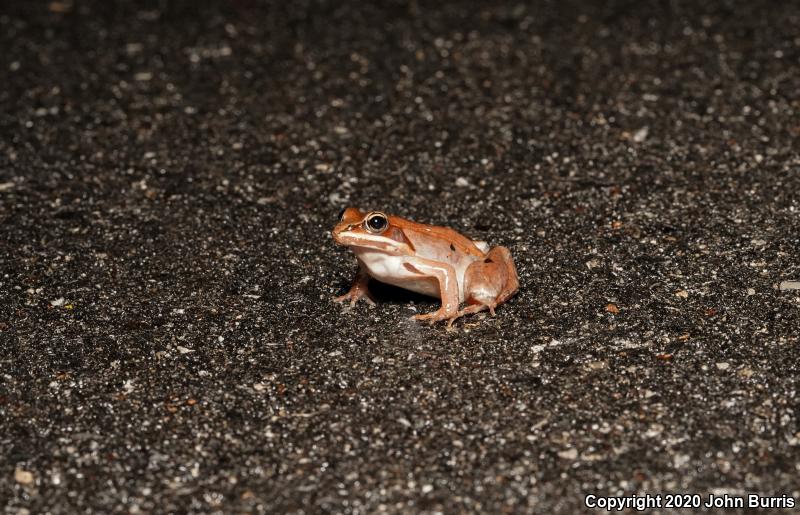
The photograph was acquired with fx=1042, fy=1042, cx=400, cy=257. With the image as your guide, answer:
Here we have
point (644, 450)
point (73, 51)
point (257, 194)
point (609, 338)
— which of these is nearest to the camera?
point (644, 450)

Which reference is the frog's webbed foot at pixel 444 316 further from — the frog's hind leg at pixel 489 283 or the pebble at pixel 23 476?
the pebble at pixel 23 476

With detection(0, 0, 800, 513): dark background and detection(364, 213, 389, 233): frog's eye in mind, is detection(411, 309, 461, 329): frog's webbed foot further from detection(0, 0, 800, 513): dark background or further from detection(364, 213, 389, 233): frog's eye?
detection(364, 213, 389, 233): frog's eye

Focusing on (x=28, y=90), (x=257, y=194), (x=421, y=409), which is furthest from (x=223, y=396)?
(x=28, y=90)

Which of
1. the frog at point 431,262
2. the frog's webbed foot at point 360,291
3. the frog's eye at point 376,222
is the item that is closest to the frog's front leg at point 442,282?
the frog at point 431,262

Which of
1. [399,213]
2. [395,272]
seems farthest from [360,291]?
[399,213]

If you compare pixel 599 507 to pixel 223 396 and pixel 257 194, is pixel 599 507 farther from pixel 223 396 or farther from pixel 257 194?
pixel 257 194

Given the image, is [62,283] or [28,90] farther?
[28,90]

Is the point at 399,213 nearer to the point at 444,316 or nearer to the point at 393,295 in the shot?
the point at 393,295
